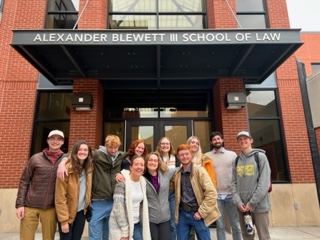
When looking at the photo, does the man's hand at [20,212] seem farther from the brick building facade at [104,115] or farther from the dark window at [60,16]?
the dark window at [60,16]

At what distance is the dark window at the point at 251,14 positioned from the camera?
25.0 feet

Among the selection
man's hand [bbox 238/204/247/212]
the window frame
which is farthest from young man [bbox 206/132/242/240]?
the window frame

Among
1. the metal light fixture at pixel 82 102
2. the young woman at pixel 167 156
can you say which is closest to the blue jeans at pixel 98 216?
the young woman at pixel 167 156

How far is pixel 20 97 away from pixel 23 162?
6.07 feet

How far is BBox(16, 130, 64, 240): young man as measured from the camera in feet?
10.7

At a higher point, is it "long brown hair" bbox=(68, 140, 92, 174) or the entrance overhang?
the entrance overhang

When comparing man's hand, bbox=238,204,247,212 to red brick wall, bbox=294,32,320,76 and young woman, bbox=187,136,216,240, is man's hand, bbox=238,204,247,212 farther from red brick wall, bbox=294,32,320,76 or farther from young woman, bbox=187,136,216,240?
red brick wall, bbox=294,32,320,76

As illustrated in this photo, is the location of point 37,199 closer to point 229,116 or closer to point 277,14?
point 229,116

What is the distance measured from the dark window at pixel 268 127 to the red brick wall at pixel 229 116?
0.80 meters

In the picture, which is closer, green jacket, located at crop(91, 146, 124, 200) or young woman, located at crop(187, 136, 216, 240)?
green jacket, located at crop(91, 146, 124, 200)

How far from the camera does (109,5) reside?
7.77m

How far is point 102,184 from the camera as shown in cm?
355

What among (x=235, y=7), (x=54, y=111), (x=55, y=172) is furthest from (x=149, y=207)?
(x=235, y=7)

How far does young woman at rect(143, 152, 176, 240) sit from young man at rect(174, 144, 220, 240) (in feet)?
0.60
